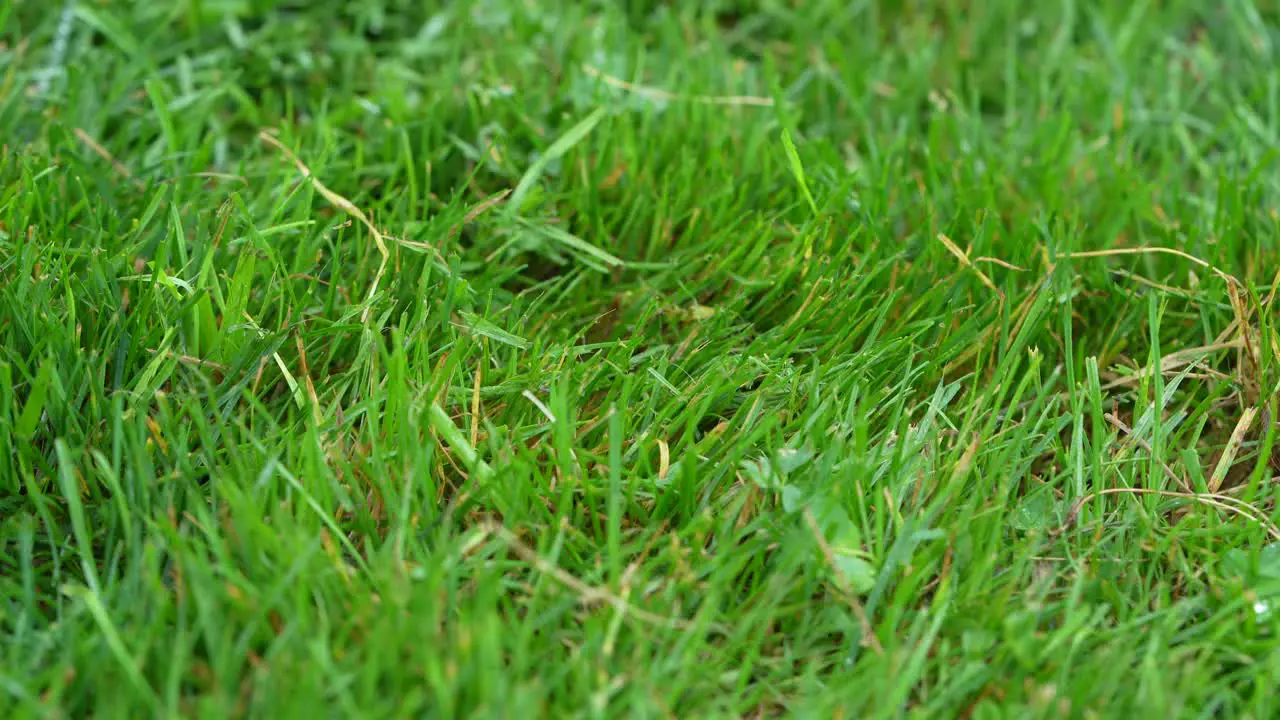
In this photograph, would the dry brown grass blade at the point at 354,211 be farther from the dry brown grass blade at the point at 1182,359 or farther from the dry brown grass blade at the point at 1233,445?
the dry brown grass blade at the point at 1233,445

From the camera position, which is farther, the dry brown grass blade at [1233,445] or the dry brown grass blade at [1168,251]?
the dry brown grass blade at [1168,251]

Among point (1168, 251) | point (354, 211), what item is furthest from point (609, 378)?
point (1168, 251)

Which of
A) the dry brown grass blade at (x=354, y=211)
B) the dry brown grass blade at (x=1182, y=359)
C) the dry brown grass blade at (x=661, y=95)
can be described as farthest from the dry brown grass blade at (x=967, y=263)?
Result: the dry brown grass blade at (x=354, y=211)

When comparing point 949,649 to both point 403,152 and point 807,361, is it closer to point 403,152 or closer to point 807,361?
point 807,361

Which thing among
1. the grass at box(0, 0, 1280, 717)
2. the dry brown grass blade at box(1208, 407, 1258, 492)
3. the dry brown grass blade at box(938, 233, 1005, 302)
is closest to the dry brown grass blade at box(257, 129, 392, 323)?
the grass at box(0, 0, 1280, 717)

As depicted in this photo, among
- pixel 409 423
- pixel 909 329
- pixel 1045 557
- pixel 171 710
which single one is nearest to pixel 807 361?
pixel 909 329

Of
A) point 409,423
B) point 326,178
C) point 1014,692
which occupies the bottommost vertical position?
point 1014,692
